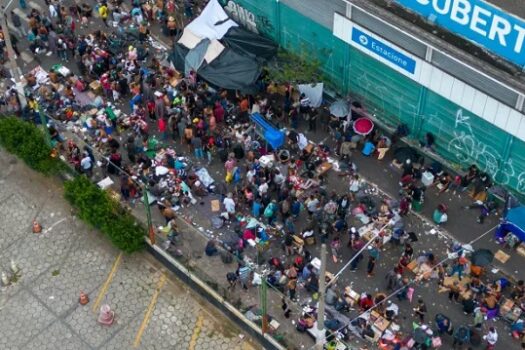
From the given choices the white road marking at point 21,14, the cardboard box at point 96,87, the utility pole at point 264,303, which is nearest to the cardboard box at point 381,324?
the utility pole at point 264,303

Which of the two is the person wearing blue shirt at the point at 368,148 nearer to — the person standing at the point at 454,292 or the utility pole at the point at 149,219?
the person standing at the point at 454,292

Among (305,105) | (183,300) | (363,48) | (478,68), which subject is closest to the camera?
(478,68)

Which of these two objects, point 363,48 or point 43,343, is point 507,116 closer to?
point 363,48

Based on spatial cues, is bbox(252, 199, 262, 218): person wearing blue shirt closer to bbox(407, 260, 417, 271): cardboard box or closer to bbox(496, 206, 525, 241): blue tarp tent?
bbox(407, 260, 417, 271): cardboard box

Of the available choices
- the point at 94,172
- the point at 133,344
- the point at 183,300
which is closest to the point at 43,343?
the point at 133,344

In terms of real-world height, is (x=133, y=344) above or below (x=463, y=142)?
below

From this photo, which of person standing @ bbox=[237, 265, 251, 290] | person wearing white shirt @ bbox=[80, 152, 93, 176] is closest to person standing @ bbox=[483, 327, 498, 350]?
person standing @ bbox=[237, 265, 251, 290]
